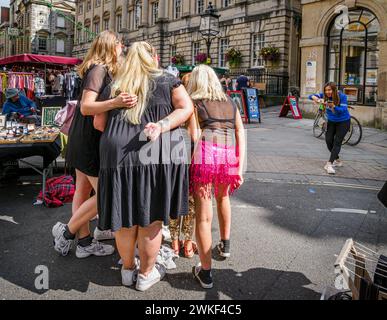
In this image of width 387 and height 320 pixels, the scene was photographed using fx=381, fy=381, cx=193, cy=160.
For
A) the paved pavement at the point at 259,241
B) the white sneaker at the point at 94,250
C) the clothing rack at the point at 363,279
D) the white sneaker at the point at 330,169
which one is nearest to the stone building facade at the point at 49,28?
the white sneaker at the point at 330,169

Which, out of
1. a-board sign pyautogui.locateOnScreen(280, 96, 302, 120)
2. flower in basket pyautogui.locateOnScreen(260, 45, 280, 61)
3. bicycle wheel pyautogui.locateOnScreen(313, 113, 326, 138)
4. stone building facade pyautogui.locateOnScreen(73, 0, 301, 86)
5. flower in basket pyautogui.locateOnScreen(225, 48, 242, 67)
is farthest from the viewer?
flower in basket pyautogui.locateOnScreen(225, 48, 242, 67)

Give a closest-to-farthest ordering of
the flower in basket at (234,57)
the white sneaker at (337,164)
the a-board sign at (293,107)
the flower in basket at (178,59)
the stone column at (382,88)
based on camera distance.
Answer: the white sneaker at (337,164) → the stone column at (382,88) → the a-board sign at (293,107) → the flower in basket at (234,57) → the flower in basket at (178,59)

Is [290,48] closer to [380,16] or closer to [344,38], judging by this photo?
[344,38]

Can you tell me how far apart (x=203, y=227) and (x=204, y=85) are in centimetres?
127

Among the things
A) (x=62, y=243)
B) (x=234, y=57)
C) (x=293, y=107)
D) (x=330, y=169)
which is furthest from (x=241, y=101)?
(x=62, y=243)

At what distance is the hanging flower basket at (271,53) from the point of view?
25.1 meters

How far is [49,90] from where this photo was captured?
65.8ft

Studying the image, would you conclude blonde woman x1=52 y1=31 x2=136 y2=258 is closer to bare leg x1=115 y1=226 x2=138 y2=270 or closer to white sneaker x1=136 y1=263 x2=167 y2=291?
bare leg x1=115 y1=226 x2=138 y2=270

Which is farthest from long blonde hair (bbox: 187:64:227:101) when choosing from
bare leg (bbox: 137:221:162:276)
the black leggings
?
the black leggings

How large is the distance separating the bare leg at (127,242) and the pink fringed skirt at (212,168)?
63 cm

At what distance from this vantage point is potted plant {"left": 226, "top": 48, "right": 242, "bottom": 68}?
27759mm

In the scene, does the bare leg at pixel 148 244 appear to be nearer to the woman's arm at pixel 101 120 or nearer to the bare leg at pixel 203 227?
the bare leg at pixel 203 227
